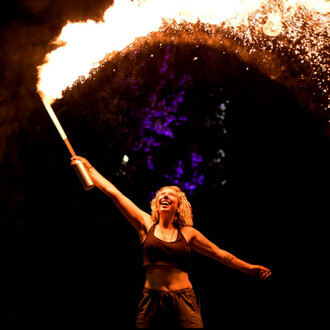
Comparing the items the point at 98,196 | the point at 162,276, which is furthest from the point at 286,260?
the point at 98,196

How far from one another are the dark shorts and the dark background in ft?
6.63

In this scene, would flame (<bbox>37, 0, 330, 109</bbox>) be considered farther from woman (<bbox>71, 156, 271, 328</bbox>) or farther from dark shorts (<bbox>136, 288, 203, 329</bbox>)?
dark shorts (<bbox>136, 288, 203, 329</bbox>)

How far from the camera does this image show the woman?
2.35 meters

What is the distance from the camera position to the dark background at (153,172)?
4.11 m

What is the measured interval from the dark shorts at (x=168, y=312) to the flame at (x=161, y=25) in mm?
1920

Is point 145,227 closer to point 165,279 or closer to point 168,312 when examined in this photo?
point 165,279

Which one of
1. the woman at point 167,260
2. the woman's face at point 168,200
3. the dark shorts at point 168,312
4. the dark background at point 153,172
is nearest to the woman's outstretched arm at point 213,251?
the woman at point 167,260

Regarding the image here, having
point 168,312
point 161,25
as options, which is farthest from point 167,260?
point 161,25

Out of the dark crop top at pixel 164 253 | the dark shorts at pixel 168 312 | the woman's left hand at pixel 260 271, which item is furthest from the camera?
the woman's left hand at pixel 260 271

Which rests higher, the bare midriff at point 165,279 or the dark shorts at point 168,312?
the bare midriff at point 165,279

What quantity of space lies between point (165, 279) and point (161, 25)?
2.70 m

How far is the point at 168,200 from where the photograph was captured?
285 centimetres

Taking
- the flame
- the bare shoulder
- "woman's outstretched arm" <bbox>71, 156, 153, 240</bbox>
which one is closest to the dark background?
the flame

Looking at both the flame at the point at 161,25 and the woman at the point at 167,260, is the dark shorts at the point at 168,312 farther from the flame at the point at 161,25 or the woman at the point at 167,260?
the flame at the point at 161,25
